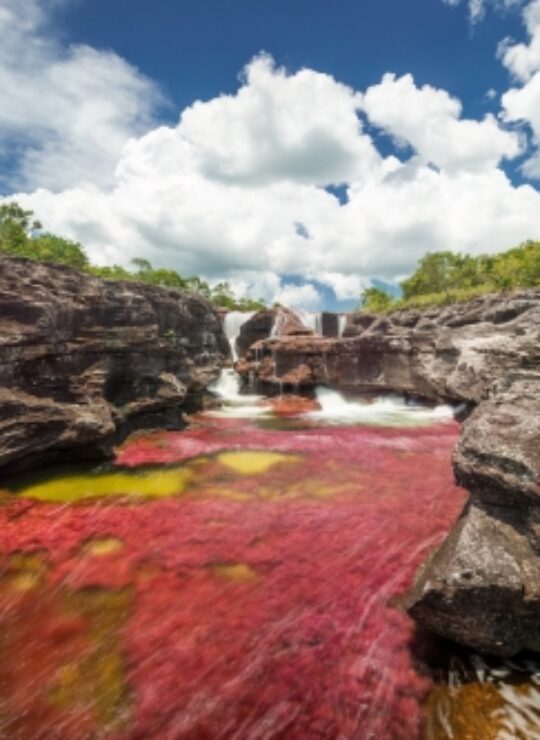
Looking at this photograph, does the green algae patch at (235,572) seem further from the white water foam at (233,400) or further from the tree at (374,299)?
the tree at (374,299)

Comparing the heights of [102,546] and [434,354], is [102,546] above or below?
below

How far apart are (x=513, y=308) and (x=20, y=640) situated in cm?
3163

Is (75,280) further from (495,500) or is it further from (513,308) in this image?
(513,308)

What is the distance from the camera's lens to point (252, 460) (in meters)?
17.3

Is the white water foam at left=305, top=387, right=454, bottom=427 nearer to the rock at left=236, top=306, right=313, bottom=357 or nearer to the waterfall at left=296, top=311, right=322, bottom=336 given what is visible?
the rock at left=236, top=306, right=313, bottom=357

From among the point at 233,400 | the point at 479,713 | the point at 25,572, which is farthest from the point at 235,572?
the point at 233,400

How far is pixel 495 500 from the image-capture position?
6629 mm

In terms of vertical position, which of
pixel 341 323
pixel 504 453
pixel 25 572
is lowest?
pixel 25 572

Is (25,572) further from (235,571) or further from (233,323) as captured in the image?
(233,323)

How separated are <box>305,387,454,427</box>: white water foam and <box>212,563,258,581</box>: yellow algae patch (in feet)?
57.0

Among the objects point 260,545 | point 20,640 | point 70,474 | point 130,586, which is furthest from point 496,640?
point 70,474

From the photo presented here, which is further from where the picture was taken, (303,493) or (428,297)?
(428,297)

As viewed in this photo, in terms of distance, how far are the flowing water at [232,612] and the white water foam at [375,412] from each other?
10.7 meters

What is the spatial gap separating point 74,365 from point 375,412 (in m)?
20.0
